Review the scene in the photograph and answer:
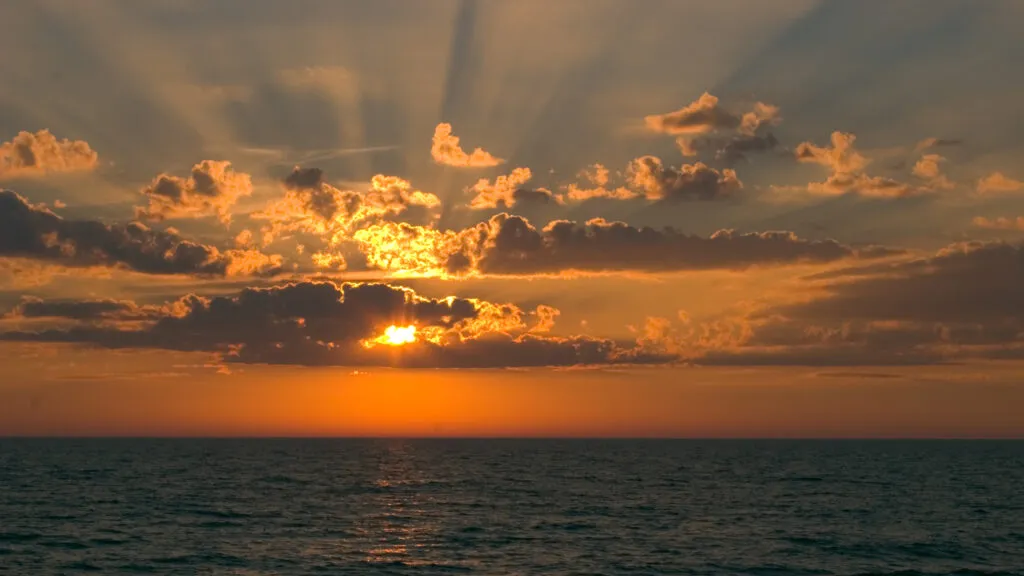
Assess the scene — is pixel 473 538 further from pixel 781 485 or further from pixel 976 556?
pixel 781 485

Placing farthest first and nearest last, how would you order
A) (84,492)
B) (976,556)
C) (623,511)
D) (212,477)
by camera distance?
(212,477)
(84,492)
(623,511)
(976,556)

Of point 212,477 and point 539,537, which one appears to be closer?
point 539,537

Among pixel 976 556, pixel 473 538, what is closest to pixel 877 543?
pixel 976 556

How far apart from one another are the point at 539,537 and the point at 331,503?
38865mm

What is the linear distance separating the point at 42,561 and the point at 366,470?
119742 millimetres

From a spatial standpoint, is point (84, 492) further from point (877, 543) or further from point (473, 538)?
point (877, 543)

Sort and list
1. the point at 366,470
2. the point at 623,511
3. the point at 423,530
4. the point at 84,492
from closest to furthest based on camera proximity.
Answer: the point at 423,530
the point at 623,511
the point at 84,492
the point at 366,470

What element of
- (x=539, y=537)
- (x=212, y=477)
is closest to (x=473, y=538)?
(x=539, y=537)

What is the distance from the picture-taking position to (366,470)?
186m

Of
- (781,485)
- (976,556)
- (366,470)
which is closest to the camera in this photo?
(976,556)

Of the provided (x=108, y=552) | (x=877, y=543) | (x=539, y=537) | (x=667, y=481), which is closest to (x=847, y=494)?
(x=667, y=481)

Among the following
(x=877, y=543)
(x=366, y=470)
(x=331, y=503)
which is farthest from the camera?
(x=366, y=470)

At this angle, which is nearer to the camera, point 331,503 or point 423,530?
point 423,530

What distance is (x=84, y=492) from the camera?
122 metres
